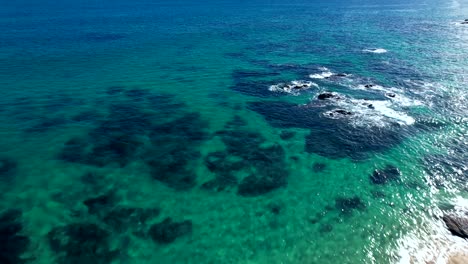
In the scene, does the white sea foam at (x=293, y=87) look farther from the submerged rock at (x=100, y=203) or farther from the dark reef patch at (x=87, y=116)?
the submerged rock at (x=100, y=203)

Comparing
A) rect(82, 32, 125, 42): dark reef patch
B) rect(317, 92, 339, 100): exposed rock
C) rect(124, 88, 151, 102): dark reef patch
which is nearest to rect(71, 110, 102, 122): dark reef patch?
rect(124, 88, 151, 102): dark reef patch

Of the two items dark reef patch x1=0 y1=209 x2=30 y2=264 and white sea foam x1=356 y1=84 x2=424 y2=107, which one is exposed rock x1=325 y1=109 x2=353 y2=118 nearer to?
white sea foam x1=356 y1=84 x2=424 y2=107

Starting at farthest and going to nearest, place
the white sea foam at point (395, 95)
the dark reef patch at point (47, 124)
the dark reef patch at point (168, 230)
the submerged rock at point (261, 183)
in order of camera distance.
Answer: the white sea foam at point (395, 95) < the dark reef patch at point (47, 124) < the submerged rock at point (261, 183) < the dark reef patch at point (168, 230)

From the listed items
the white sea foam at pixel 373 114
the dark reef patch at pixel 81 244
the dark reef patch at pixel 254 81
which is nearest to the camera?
the dark reef patch at pixel 81 244

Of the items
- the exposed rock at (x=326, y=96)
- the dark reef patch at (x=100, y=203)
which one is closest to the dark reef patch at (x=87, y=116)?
the dark reef patch at (x=100, y=203)

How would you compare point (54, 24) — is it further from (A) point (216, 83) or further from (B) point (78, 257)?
(B) point (78, 257)

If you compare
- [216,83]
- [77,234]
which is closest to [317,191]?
[77,234]

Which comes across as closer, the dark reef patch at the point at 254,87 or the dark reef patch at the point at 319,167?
the dark reef patch at the point at 319,167
